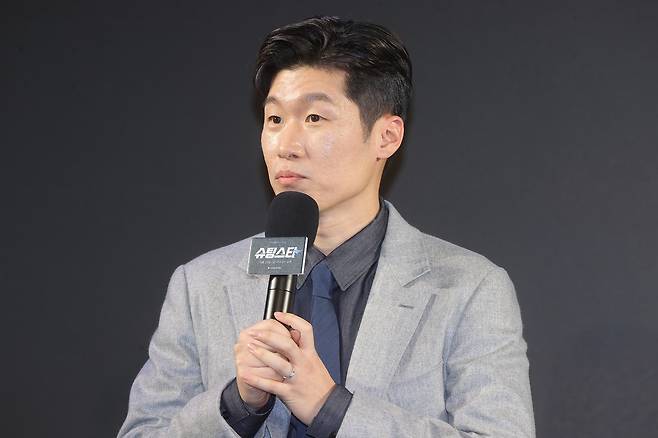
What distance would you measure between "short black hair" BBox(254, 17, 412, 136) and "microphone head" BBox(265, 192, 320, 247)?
0.43 metres

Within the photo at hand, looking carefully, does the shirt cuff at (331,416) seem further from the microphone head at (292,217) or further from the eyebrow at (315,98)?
the eyebrow at (315,98)

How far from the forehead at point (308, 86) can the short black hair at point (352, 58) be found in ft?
0.06

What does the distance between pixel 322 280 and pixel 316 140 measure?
35cm

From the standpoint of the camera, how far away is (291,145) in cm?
212

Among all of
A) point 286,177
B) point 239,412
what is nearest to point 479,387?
point 239,412

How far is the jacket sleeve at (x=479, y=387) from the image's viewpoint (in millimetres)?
1846

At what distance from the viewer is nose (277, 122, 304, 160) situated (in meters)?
2.12

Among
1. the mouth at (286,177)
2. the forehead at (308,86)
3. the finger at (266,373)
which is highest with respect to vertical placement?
the forehead at (308,86)

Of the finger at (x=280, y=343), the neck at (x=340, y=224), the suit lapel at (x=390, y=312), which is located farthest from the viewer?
the neck at (x=340, y=224)

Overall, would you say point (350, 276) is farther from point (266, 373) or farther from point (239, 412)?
point (266, 373)

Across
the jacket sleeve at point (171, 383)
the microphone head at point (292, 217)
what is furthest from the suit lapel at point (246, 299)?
the microphone head at point (292, 217)

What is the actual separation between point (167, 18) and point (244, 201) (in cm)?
71

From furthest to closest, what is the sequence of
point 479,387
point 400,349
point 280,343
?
point 400,349
point 479,387
point 280,343

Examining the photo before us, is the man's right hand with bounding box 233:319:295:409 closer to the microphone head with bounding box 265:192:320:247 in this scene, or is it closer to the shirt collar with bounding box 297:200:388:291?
the microphone head with bounding box 265:192:320:247
